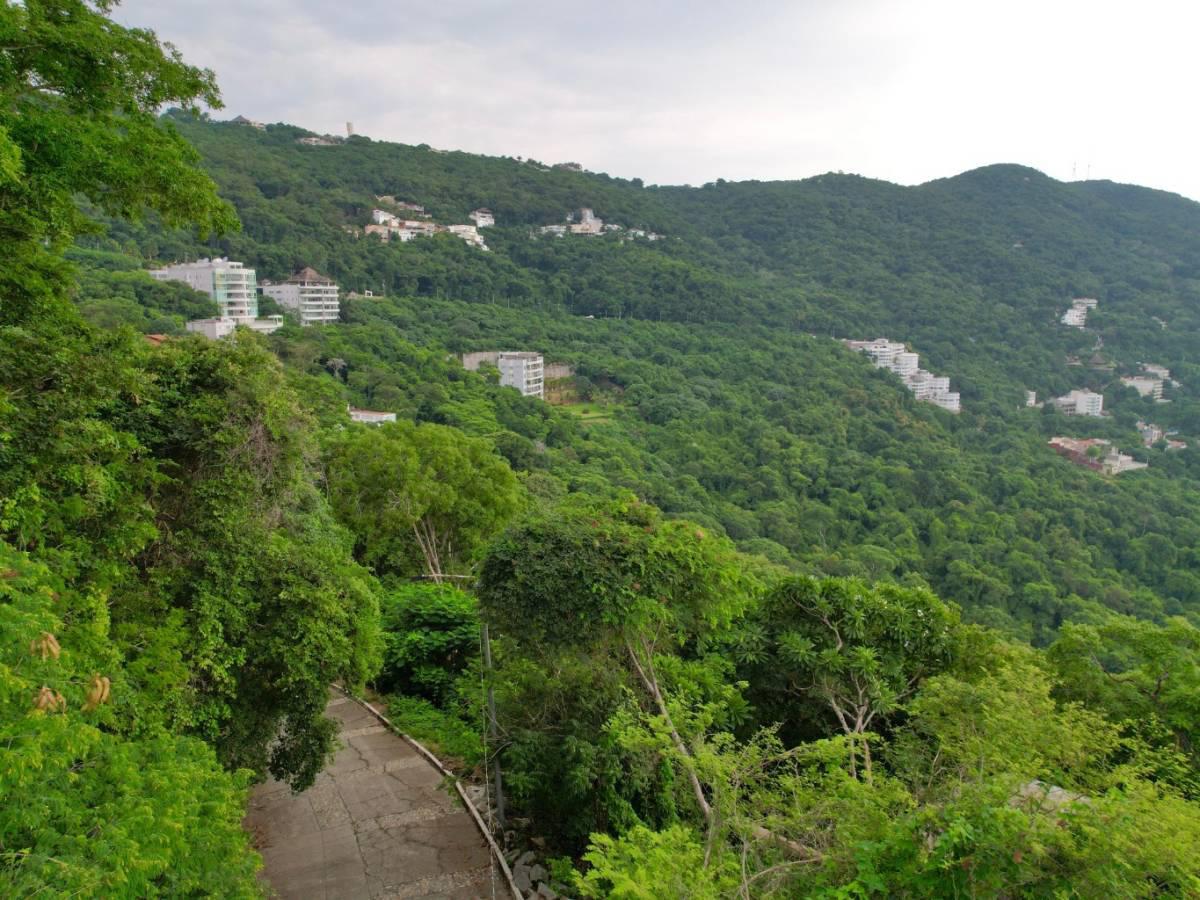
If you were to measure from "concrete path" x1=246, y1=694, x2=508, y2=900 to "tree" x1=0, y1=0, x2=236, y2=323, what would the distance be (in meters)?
5.37

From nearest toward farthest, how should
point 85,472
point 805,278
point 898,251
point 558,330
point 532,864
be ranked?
point 85,472
point 532,864
point 558,330
point 805,278
point 898,251

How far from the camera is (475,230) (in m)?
85.0

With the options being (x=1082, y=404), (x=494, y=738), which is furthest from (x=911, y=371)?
(x=494, y=738)

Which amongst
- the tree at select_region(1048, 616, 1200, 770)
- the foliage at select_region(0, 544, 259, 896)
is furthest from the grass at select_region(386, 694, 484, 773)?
the tree at select_region(1048, 616, 1200, 770)

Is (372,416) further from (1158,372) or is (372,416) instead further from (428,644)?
(1158,372)

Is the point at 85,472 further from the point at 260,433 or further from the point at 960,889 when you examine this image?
the point at 960,889

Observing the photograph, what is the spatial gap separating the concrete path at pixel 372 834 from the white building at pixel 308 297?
49.0 m

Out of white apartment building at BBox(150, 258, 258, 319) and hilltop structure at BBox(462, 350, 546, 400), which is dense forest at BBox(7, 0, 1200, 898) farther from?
white apartment building at BBox(150, 258, 258, 319)

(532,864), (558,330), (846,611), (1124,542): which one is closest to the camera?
(532,864)

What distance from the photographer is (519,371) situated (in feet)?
167

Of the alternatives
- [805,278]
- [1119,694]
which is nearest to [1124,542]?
[1119,694]

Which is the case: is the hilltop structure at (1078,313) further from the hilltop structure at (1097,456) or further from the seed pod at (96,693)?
the seed pod at (96,693)

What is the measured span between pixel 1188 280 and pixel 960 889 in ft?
370

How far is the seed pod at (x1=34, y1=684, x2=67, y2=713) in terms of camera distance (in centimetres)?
355
